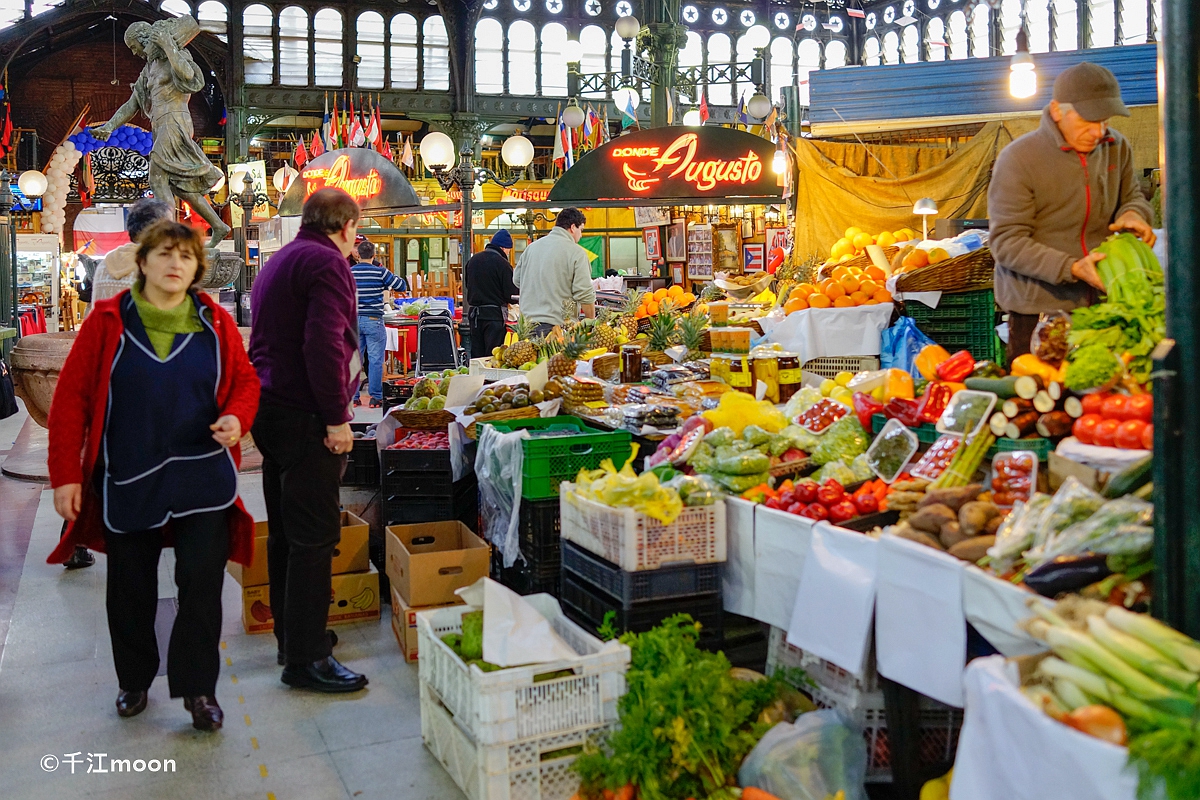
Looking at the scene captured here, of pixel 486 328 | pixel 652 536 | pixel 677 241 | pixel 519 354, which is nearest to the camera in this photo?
pixel 652 536

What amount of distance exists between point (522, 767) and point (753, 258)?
1189 centimetres

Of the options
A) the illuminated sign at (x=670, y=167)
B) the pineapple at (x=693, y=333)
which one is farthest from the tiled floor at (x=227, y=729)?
the illuminated sign at (x=670, y=167)

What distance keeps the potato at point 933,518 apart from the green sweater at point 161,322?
2.52 metres

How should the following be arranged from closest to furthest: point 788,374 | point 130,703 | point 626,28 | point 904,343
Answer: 1. point 130,703
2. point 788,374
3. point 904,343
4. point 626,28

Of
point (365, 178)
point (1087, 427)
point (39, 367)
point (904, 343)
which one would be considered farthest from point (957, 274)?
point (365, 178)

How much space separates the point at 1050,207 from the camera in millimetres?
4227

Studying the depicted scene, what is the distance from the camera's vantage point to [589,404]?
5.82 metres

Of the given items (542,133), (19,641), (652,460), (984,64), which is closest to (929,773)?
(652,460)

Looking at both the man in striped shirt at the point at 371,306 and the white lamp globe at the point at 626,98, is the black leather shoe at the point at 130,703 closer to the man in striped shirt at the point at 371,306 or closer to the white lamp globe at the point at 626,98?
the man in striped shirt at the point at 371,306

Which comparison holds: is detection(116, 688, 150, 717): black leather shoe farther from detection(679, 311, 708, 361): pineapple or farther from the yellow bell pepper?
detection(679, 311, 708, 361): pineapple

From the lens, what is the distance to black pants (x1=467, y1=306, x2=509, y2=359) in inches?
429

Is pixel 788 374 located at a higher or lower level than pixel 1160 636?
higher

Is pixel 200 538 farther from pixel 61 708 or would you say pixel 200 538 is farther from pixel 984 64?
pixel 984 64

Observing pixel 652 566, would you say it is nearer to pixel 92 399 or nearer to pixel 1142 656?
pixel 1142 656
